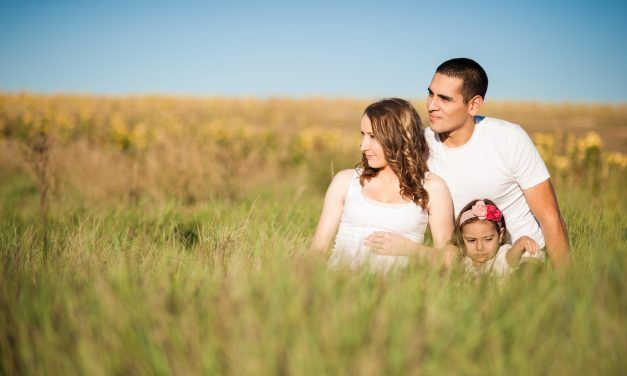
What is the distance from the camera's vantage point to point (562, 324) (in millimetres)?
1602

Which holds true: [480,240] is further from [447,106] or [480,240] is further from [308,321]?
[308,321]

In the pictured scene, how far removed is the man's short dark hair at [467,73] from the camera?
3213 mm

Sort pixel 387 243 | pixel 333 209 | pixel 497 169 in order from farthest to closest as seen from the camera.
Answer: pixel 497 169
pixel 333 209
pixel 387 243

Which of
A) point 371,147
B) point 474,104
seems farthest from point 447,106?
point 371,147

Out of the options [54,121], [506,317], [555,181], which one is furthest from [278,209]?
[54,121]

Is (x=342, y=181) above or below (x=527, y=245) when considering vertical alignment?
above

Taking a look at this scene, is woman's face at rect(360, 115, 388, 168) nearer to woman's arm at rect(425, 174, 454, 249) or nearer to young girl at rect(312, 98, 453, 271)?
young girl at rect(312, 98, 453, 271)

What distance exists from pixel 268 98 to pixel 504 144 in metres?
50.4

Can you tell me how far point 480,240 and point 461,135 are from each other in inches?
29.9

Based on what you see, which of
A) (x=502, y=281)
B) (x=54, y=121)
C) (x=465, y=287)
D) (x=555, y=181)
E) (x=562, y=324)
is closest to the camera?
(x=562, y=324)

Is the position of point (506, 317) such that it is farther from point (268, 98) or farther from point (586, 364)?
point (268, 98)

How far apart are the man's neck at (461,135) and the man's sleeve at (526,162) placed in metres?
0.30

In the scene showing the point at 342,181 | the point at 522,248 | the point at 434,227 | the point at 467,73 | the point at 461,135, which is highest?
the point at 467,73

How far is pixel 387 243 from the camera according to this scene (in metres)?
2.74
